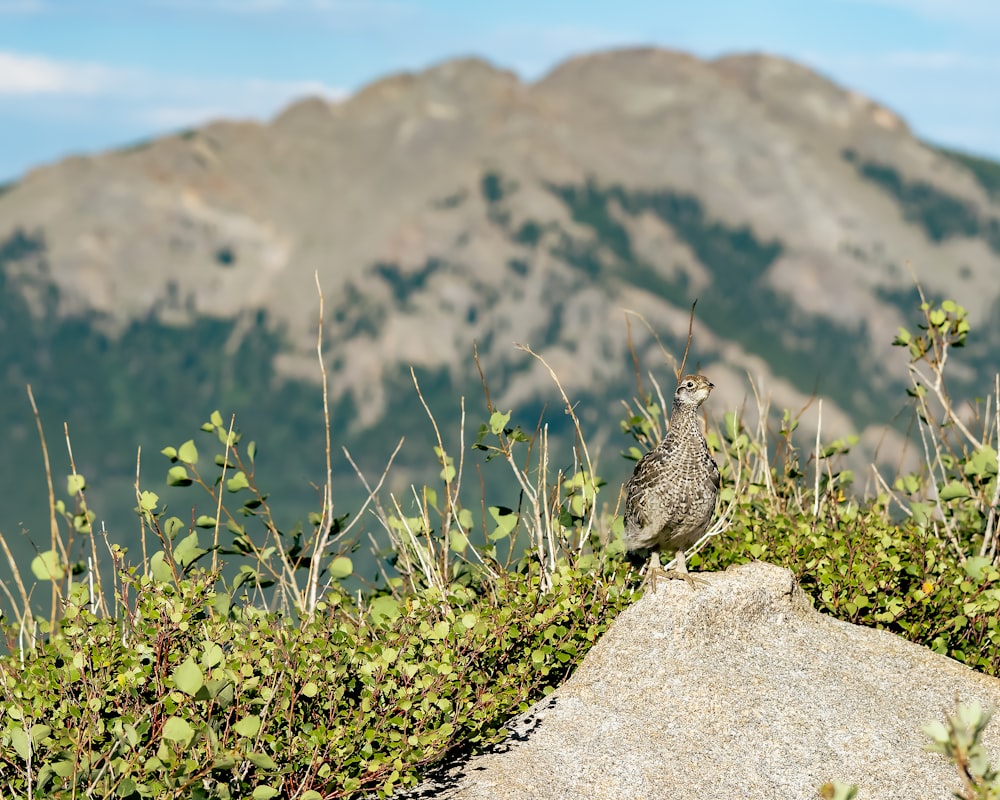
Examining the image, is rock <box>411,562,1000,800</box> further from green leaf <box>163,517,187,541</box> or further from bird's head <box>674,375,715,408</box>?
green leaf <box>163,517,187,541</box>

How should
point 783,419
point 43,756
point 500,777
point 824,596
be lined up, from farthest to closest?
1. point 783,419
2. point 824,596
3. point 500,777
4. point 43,756

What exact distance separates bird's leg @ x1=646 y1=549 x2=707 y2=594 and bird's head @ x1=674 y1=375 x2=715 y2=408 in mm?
950

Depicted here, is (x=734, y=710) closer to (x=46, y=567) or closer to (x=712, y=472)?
(x=712, y=472)

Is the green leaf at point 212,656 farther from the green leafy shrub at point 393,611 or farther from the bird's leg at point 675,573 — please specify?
the bird's leg at point 675,573

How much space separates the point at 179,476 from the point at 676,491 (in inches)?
122

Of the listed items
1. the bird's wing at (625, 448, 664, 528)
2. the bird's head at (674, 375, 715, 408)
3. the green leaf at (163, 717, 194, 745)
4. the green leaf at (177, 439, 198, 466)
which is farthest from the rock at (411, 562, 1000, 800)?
the green leaf at (177, 439, 198, 466)

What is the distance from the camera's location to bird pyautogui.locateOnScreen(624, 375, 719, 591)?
7.03m

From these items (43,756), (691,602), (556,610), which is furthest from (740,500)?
(43,756)

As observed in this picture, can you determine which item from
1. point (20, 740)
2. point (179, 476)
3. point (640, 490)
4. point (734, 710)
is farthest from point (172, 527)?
point (734, 710)

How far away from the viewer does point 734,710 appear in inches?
253

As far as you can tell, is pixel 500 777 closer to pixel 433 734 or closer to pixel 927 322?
pixel 433 734

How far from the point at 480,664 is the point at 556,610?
1.73 ft

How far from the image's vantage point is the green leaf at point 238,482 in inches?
287

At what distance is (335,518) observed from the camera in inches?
313
